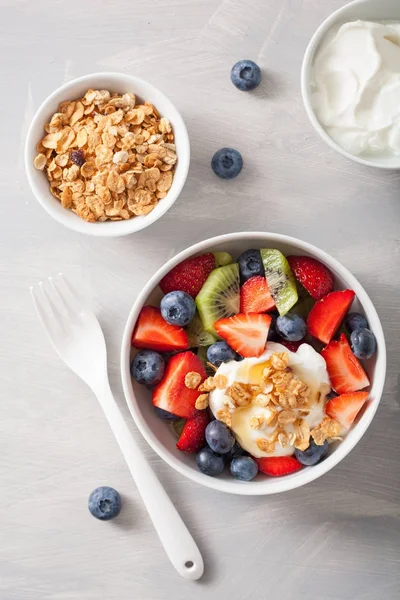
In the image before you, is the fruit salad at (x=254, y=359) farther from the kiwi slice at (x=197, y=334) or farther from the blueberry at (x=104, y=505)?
the blueberry at (x=104, y=505)

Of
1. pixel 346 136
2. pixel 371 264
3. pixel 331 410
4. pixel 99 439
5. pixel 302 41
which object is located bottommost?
pixel 99 439

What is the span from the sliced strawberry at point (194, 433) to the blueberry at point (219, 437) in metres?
0.03

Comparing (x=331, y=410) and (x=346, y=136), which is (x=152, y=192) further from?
(x=331, y=410)

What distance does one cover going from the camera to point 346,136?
55.7 inches

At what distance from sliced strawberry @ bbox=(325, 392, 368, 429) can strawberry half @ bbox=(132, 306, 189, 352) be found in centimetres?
30

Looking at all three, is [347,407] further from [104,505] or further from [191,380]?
[104,505]

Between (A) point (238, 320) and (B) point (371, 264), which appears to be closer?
(A) point (238, 320)

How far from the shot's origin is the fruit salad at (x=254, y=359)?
4.34 feet

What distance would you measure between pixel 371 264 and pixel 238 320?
334 millimetres

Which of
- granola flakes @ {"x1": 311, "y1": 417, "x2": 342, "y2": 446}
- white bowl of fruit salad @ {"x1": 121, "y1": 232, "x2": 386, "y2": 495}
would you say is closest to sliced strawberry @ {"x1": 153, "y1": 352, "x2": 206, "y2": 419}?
white bowl of fruit salad @ {"x1": 121, "y1": 232, "x2": 386, "y2": 495}

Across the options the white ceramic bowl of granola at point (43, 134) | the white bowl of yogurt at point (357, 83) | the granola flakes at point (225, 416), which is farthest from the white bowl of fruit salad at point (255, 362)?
the white bowl of yogurt at point (357, 83)

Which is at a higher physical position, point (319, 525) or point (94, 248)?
point (94, 248)

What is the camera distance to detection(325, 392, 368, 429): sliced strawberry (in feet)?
4.37

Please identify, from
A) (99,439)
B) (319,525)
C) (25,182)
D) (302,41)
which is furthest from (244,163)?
(319,525)
